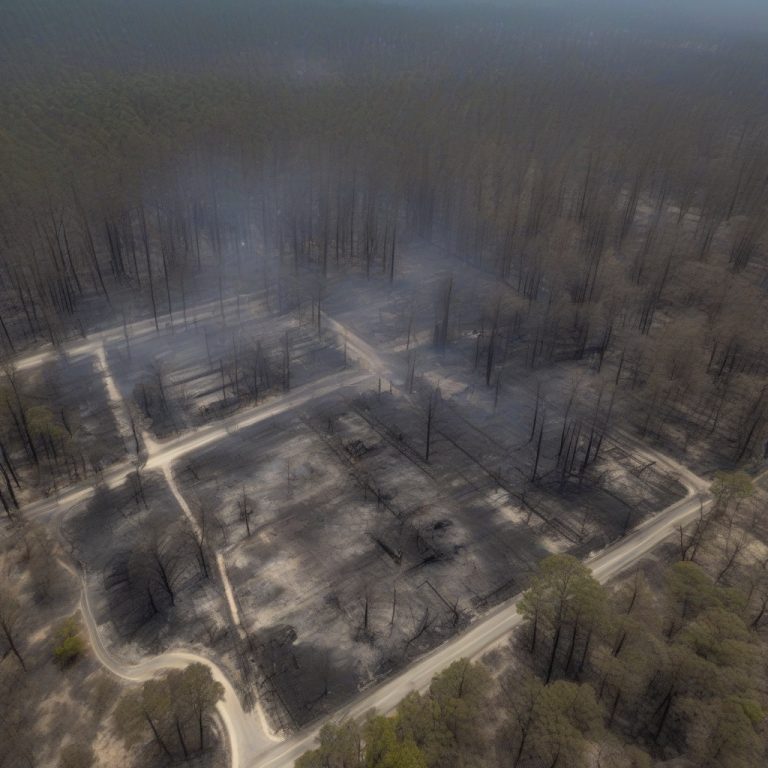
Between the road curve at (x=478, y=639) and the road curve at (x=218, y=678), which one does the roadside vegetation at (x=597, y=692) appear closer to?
the road curve at (x=478, y=639)

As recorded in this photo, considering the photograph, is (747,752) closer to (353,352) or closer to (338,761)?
(338,761)

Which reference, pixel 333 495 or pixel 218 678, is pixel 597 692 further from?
pixel 333 495

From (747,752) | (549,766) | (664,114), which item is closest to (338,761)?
(549,766)

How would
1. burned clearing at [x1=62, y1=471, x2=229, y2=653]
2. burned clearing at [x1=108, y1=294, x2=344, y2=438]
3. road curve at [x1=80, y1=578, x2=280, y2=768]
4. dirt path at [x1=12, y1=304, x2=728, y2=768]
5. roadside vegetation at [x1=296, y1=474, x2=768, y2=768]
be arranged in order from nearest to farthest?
roadside vegetation at [x1=296, y1=474, x2=768, y2=768] < road curve at [x1=80, y1=578, x2=280, y2=768] < dirt path at [x1=12, y1=304, x2=728, y2=768] < burned clearing at [x1=62, y1=471, x2=229, y2=653] < burned clearing at [x1=108, y1=294, x2=344, y2=438]

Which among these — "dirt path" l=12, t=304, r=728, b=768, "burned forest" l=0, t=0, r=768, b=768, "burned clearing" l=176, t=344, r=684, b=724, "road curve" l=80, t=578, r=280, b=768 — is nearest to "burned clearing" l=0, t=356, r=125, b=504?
"burned forest" l=0, t=0, r=768, b=768

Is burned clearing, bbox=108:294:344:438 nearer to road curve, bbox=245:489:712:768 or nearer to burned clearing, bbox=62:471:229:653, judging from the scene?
burned clearing, bbox=62:471:229:653

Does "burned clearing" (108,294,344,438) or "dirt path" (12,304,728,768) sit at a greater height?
"burned clearing" (108,294,344,438)

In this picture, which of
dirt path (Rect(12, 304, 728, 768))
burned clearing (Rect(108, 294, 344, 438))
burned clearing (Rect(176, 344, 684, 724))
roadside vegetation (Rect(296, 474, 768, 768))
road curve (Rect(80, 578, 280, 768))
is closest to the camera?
roadside vegetation (Rect(296, 474, 768, 768))

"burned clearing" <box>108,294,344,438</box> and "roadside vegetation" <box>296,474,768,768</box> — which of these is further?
"burned clearing" <box>108,294,344,438</box>

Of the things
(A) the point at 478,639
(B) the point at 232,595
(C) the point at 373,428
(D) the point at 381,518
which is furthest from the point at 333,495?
(A) the point at 478,639
